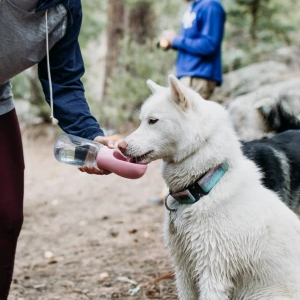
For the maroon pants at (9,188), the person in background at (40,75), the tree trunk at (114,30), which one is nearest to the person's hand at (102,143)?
the person in background at (40,75)

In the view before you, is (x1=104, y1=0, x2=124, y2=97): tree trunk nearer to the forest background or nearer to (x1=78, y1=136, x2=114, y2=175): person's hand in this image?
the forest background

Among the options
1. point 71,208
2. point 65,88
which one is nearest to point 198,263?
point 65,88

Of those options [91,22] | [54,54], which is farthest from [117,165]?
[91,22]

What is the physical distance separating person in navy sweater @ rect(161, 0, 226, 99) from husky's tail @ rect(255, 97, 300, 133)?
65.9 inches

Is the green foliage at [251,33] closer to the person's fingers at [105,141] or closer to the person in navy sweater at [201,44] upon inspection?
the person in navy sweater at [201,44]

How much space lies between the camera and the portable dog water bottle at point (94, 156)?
7.55 ft

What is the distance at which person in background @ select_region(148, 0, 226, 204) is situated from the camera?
209 inches

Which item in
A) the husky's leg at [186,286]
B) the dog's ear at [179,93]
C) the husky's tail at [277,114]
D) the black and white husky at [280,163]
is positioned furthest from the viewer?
the husky's tail at [277,114]

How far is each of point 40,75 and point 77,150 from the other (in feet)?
1.60

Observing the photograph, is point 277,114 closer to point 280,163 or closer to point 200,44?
point 280,163

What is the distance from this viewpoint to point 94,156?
2.48m

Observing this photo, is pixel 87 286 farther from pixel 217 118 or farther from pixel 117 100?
pixel 117 100

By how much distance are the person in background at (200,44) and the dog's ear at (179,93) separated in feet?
9.83

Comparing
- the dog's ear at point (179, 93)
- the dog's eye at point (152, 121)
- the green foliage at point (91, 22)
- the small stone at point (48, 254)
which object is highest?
the dog's ear at point (179, 93)
